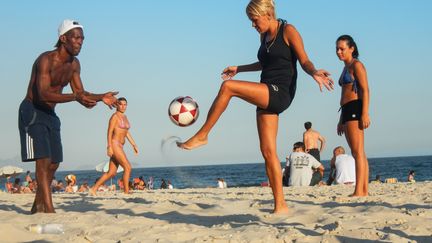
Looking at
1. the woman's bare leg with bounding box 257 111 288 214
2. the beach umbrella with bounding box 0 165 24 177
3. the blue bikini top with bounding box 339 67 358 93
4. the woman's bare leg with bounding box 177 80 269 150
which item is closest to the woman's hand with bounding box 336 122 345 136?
the blue bikini top with bounding box 339 67 358 93

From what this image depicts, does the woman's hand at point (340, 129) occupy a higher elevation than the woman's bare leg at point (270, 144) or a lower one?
higher

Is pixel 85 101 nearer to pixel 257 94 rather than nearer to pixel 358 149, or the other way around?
pixel 257 94

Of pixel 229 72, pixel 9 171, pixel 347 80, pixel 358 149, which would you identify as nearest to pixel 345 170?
pixel 358 149

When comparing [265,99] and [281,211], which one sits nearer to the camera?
[265,99]

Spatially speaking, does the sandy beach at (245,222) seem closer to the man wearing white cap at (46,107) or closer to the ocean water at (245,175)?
the man wearing white cap at (46,107)

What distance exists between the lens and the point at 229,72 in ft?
21.2

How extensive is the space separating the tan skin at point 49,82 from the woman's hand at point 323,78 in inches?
98.5

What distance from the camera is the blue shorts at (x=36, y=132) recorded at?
6.32m

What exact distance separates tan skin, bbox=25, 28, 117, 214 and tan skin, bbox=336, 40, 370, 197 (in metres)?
3.44

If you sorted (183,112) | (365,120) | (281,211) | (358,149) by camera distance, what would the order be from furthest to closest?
(183,112) < (358,149) < (365,120) < (281,211)

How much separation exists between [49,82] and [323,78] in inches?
114

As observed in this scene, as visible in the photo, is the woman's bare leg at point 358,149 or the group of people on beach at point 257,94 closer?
the group of people on beach at point 257,94

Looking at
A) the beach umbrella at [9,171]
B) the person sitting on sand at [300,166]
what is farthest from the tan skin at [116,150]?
the beach umbrella at [9,171]

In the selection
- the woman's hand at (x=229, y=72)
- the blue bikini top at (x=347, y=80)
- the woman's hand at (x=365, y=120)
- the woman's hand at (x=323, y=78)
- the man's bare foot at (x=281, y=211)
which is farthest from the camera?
the blue bikini top at (x=347, y=80)
